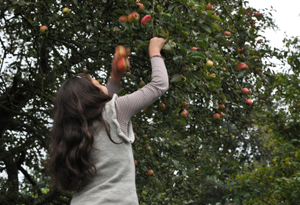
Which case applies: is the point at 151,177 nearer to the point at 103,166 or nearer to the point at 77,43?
the point at 77,43

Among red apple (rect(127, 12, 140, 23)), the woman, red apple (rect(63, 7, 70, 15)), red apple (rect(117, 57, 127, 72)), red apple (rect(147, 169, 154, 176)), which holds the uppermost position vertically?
red apple (rect(63, 7, 70, 15))

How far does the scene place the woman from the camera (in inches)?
52.4

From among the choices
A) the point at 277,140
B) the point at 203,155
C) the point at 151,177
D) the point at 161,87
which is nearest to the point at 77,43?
the point at 151,177

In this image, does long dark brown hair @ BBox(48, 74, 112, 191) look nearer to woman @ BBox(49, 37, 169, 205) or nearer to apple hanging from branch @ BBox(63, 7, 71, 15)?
woman @ BBox(49, 37, 169, 205)

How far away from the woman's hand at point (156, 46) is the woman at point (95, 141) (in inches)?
5.7

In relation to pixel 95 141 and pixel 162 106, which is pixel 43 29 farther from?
pixel 95 141

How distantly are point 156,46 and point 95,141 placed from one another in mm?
599

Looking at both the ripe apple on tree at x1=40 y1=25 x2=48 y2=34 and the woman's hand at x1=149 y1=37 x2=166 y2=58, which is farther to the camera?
the ripe apple on tree at x1=40 y1=25 x2=48 y2=34

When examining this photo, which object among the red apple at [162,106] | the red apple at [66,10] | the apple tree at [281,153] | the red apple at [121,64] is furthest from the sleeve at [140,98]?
the apple tree at [281,153]

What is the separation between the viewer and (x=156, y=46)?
1.72 m

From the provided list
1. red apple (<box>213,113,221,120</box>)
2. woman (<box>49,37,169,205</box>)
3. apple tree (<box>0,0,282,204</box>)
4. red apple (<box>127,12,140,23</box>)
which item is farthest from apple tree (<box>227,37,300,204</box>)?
woman (<box>49,37,169,205</box>)

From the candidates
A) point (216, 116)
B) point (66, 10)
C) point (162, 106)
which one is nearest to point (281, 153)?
point (216, 116)

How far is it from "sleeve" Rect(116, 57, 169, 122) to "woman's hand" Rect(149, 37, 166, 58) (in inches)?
6.2

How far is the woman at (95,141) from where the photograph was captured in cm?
133
